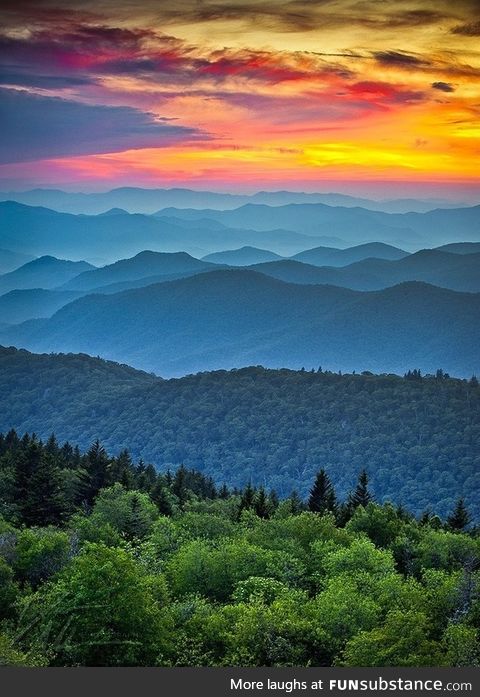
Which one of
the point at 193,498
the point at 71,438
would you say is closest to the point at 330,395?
the point at 71,438

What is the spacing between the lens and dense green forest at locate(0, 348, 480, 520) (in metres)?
105

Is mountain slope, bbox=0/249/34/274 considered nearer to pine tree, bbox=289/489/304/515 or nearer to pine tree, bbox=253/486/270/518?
pine tree, bbox=289/489/304/515

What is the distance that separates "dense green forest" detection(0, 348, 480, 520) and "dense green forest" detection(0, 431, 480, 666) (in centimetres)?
7367

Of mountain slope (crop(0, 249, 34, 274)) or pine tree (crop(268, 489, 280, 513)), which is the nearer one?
pine tree (crop(268, 489, 280, 513))

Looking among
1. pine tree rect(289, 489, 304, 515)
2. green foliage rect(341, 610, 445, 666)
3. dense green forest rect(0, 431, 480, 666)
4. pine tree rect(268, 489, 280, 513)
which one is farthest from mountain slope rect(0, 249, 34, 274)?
green foliage rect(341, 610, 445, 666)

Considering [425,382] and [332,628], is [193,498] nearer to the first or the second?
[332,628]

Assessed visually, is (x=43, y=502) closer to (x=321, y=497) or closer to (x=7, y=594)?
(x=7, y=594)

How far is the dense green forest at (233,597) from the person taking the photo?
41.3 ft

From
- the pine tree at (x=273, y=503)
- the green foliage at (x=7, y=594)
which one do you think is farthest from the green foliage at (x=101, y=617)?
the pine tree at (x=273, y=503)

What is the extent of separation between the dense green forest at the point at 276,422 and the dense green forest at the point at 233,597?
7367cm

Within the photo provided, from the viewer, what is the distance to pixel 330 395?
129 m

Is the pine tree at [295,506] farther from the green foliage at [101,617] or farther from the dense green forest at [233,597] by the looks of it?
the green foliage at [101,617]

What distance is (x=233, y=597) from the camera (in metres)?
16.0

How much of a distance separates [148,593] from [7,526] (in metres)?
6.85
